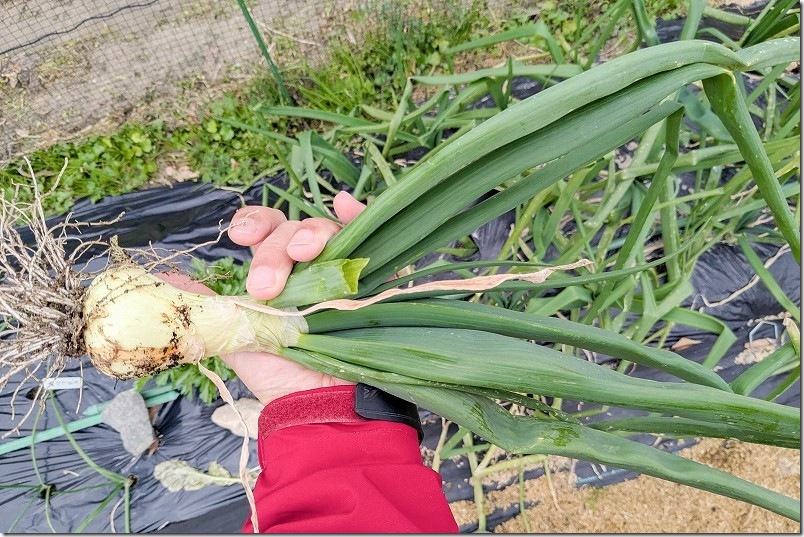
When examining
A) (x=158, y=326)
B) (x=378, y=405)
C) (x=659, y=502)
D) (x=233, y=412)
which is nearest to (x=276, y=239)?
(x=158, y=326)

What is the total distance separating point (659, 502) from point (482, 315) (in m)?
1.54

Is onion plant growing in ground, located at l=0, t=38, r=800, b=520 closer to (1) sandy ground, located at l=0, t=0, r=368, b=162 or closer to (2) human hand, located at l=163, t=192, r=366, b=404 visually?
(2) human hand, located at l=163, t=192, r=366, b=404

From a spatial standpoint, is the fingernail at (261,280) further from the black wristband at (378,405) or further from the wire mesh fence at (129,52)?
the wire mesh fence at (129,52)

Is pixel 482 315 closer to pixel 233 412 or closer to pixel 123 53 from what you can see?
pixel 233 412

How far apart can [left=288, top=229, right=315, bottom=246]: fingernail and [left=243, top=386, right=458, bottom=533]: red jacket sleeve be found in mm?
275

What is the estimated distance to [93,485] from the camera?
144 centimetres

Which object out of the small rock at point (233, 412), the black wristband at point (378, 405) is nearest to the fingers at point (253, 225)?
the black wristband at point (378, 405)

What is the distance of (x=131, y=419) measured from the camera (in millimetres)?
1407

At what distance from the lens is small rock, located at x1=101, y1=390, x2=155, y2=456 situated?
1.40 metres

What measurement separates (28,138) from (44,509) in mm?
1222

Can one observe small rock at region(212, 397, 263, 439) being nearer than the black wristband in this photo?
No

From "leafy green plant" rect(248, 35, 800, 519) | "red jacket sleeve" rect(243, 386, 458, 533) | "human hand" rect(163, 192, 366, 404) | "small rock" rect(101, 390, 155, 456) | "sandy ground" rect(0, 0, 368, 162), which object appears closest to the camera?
"leafy green plant" rect(248, 35, 800, 519)

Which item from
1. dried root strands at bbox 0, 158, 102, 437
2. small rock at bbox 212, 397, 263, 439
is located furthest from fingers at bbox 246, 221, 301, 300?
small rock at bbox 212, 397, 263, 439

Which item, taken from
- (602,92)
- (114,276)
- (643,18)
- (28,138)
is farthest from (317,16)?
(602,92)
